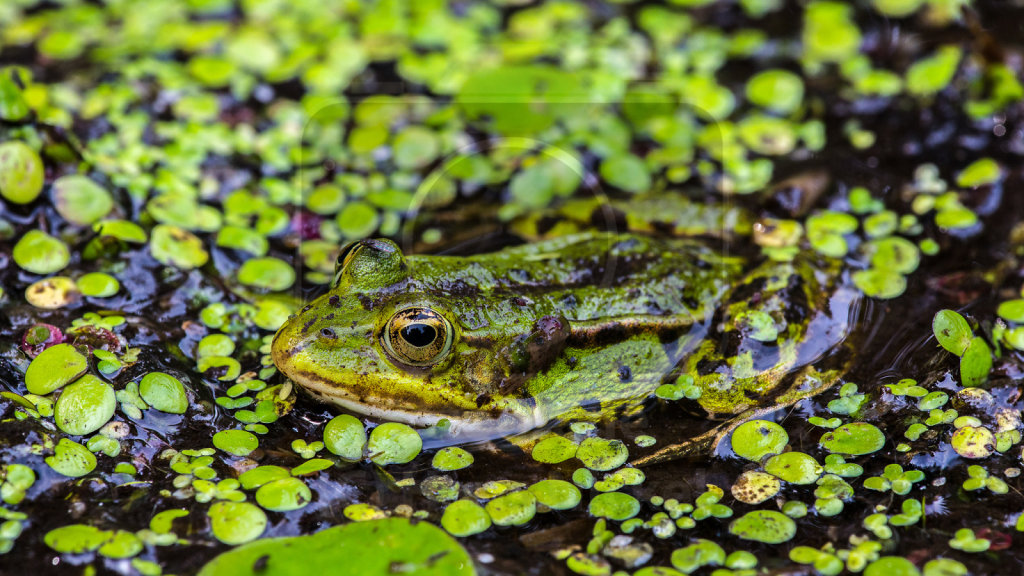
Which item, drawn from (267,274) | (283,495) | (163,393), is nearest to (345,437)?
(283,495)

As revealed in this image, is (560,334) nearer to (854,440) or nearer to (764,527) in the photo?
(764,527)

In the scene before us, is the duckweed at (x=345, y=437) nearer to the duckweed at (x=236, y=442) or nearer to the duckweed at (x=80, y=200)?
the duckweed at (x=236, y=442)

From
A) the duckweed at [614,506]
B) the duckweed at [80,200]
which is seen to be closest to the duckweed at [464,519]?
the duckweed at [614,506]

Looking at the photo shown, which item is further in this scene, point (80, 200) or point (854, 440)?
point (80, 200)

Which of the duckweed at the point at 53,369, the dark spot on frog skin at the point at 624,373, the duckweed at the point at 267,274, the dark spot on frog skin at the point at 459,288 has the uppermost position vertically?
the dark spot on frog skin at the point at 459,288

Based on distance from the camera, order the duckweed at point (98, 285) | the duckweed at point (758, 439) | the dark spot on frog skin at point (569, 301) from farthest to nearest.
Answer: the duckweed at point (98, 285), the dark spot on frog skin at point (569, 301), the duckweed at point (758, 439)

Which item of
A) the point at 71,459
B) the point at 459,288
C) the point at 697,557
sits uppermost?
the point at 459,288
